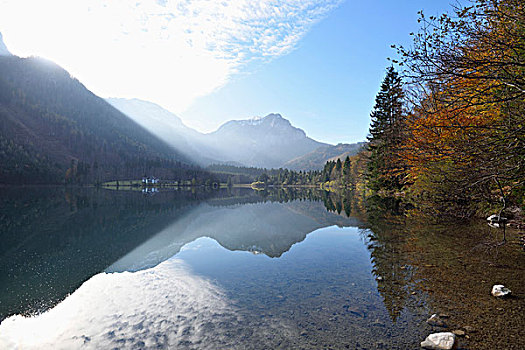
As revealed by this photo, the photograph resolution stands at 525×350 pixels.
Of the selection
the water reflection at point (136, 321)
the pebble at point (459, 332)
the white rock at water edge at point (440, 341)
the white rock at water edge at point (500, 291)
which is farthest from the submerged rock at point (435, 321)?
the water reflection at point (136, 321)

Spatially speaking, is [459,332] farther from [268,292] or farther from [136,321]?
[136,321]

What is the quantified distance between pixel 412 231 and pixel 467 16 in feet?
49.0

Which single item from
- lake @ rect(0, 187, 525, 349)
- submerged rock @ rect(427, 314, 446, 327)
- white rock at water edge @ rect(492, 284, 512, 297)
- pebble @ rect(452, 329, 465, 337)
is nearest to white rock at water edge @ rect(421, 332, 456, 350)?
lake @ rect(0, 187, 525, 349)

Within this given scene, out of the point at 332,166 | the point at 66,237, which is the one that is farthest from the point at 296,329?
the point at 332,166

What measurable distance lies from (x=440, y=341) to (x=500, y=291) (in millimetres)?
3920

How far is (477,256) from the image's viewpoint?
12.1m

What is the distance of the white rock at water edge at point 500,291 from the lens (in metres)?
7.87

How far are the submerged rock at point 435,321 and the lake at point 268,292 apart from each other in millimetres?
142

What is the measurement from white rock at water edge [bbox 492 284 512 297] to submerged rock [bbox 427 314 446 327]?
2442 millimetres

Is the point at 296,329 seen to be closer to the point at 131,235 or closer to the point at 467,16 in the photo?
the point at 467,16

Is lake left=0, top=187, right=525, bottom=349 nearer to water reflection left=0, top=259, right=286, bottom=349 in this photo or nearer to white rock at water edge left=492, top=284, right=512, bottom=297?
water reflection left=0, top=259, right=286, bottom=349

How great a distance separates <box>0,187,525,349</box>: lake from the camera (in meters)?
6.73

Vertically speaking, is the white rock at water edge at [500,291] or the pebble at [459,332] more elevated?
the white rock at water edge at [500,291]

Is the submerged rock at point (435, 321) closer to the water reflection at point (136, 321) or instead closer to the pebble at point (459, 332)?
the pebble at point (459, 332)
